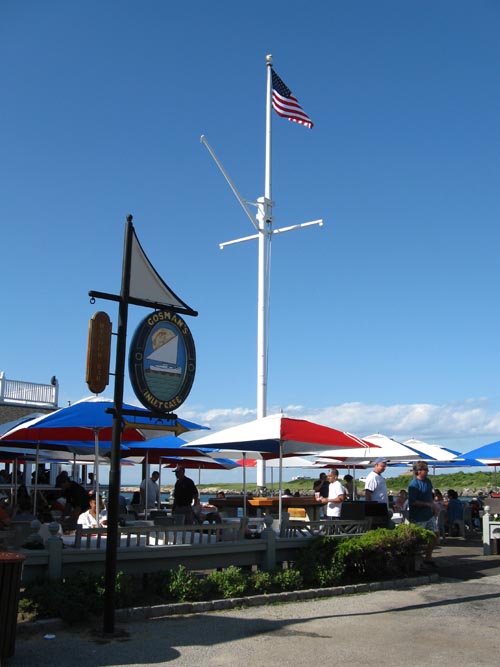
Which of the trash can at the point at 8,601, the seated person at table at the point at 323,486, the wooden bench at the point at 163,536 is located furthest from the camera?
the seated person at table at the point at 323,486

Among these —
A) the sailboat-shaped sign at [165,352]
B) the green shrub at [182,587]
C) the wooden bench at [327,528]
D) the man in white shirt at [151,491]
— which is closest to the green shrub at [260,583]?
the green shrub at [182,587]

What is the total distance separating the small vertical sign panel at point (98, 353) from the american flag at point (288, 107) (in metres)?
19.7

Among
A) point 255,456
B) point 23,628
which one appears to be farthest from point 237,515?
point 23,628

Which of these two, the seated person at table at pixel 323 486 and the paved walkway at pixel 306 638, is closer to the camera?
the paved walkway at pixel 306 638

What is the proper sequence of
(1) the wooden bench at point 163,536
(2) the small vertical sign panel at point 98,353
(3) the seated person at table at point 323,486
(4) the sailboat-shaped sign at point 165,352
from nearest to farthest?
1. (2) the small vertical sign panel at point 98,353
2. (4) the sailboat-shaped sign at point 165,352
3. (1) the wooden bench at point 163,536
4. (3) the seated person at table at point 323,486

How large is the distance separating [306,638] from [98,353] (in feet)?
12.8

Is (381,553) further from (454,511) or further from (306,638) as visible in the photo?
(454,511)

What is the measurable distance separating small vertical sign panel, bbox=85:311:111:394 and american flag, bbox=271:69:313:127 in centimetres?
1973

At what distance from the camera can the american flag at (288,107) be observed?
87.4ft

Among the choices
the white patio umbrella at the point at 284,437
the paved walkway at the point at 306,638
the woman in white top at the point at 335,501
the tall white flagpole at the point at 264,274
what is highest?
the tall white flagpole at the point at 264,274

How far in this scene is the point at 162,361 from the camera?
950 centimetres

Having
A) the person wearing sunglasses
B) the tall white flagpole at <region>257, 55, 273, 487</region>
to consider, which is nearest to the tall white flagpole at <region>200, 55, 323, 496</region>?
the tall white flagpole at <region>257, 55, 273, 487</region>

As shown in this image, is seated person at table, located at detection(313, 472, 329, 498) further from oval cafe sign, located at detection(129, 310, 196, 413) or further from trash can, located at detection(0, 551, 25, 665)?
trash can, located at detection(0, 551, 25, 665)

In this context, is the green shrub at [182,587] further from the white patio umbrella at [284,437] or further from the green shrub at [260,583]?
the white patio umbrella at [284,437]
